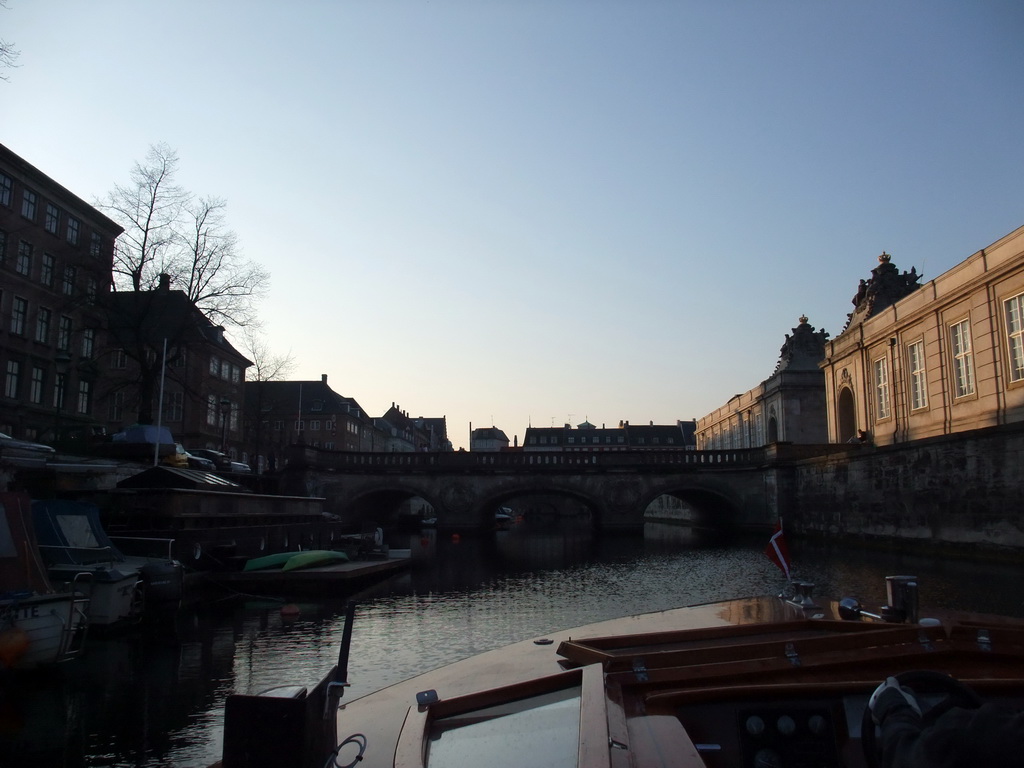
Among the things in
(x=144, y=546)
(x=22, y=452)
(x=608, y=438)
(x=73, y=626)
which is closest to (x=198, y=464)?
(x=22, y=452)

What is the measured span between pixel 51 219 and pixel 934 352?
38.1 m

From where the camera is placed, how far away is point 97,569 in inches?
521

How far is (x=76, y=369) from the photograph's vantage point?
35750mm

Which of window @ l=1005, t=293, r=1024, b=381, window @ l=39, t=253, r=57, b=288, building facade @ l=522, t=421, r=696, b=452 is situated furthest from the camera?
building facade @ l=522, t=421, r=696, b=452

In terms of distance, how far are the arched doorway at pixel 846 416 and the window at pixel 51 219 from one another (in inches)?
1518

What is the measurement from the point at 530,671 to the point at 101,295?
3082 cm

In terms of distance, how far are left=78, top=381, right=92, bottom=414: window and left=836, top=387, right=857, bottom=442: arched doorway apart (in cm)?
3693

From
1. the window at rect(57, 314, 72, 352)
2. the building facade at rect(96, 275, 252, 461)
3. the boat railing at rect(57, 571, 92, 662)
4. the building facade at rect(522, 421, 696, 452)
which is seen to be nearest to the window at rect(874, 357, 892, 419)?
the building facade at rect(96, 275, 252, 461)

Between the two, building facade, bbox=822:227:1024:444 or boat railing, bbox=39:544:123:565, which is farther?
building facade, bbox=822:227:1024:444

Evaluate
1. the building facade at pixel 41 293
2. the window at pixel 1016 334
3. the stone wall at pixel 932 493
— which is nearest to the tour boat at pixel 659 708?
the stone wall at pixel 932 493

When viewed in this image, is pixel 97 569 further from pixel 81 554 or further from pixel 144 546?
pixel 144 546

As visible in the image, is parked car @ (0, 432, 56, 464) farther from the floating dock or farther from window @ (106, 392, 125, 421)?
window @ (106, 392, 125, 421)

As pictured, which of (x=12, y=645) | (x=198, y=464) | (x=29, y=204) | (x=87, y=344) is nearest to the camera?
(x=12, y=645)

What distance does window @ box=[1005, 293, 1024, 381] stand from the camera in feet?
74.3
